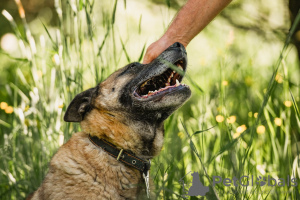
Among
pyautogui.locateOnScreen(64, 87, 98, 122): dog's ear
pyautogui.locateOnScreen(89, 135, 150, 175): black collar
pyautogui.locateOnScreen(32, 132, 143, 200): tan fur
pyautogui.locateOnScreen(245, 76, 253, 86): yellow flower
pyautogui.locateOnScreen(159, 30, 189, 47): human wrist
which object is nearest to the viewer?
pyautogui.locateOnScreen(32, 132, 143, 200): tan fur

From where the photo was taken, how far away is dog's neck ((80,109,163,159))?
9.30 feet

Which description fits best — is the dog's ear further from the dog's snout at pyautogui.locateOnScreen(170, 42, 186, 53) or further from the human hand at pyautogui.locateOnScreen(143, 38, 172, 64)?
the dog's snout at pyautogui.locateOnScreen(170, 42, 186, 53)

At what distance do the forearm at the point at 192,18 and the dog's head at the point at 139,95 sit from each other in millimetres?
234

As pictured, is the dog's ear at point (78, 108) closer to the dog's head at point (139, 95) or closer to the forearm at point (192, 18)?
the dog's head at point (139, 95)

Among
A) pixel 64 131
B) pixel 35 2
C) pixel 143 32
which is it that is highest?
pixel 35 2

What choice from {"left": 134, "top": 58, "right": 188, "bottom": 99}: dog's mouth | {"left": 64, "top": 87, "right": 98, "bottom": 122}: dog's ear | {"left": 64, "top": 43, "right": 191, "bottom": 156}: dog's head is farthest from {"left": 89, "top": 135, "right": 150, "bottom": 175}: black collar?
{"left": 134, "top": 58, "right": 188, "bottom": 99}: dog's mouth

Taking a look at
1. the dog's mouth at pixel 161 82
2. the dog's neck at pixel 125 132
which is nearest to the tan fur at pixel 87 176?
the dog's neck at pixel 125 132

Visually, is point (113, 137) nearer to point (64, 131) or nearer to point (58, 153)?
point (58, 153)

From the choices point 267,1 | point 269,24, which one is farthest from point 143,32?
point 269,24

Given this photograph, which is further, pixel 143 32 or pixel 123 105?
pixel 143 32

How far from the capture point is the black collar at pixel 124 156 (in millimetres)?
2758

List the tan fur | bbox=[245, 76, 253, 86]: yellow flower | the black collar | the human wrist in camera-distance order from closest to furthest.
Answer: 1. the tan fur
2. the black collar
3. the human wrist
4. bbox=[245, 76, 253, 86]: yellow flower

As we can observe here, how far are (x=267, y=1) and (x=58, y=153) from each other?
3.49m

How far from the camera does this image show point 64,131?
11.1ft
